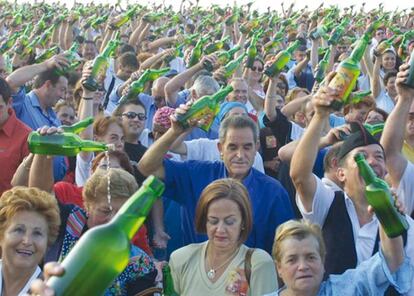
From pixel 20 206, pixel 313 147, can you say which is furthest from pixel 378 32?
pixel 20 206

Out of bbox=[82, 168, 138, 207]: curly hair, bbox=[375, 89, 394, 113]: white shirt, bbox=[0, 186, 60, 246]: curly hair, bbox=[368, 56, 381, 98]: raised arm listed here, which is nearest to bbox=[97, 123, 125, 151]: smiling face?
bbox=[82, 168, 138, 207]: curly hair

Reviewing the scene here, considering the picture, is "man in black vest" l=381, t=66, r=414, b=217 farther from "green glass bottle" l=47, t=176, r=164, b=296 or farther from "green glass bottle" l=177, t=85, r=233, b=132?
"green glass bottle" l=47, t=176, r=164, b=296

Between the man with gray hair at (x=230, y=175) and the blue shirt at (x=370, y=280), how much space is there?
1.06 meters

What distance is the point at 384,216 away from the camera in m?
3.41

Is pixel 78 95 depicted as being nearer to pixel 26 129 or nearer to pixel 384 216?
pixel 26 129

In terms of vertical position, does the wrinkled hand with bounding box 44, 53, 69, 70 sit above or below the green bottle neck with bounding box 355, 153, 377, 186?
above

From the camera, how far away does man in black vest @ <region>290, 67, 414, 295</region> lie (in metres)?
3.99

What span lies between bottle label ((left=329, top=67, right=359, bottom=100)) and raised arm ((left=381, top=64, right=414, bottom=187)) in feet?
1.41

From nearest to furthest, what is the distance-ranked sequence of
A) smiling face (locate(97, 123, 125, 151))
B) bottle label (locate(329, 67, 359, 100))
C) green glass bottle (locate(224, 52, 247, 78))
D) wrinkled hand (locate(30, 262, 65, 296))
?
wrinkled hand (locate(30, 262, 65, 296))
bottle label (locate(329, 67, 359, 100))
smiling face (locate(97, 123, 125, 151))
green glass bottle (locate(224, 52, 247, 78))

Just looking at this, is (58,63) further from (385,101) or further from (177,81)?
(385,101)

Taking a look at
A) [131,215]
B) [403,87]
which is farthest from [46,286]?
[403,87]

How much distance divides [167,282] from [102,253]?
1.51 m

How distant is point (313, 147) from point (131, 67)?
5803 millimetres

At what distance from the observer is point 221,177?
4.91 m
